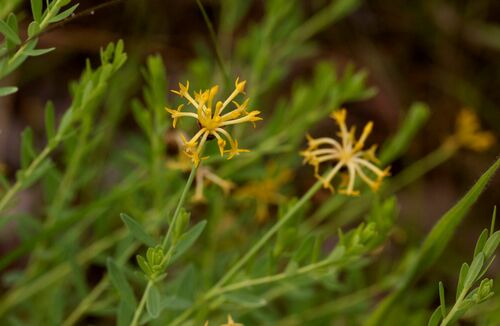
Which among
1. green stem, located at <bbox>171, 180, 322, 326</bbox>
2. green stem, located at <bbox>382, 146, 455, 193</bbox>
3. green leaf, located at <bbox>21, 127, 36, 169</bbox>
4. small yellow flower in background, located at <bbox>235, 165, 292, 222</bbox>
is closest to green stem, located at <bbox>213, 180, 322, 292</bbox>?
green stem, located at <bbox>171, 180, 322, 326</bbox>

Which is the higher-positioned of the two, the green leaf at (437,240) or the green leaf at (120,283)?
the green leaf at (120,283)

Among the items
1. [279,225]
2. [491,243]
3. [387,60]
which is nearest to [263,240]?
[279,225]

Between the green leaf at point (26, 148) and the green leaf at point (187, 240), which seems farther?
the green leaf at point (26, 148)

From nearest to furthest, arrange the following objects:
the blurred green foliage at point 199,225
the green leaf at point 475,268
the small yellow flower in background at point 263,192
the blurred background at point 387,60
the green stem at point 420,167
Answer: the green leaf at point 475,268, the blurred green foliage at point 199,225, the small yellow flower in background at point 263,192, the green stem at point 420,167, the blurred background at point 387,60

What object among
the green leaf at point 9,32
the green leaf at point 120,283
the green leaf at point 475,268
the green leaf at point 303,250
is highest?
the green leaf at point 9,32

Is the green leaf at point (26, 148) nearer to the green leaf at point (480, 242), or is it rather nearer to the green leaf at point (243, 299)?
the green leaf at point (243, 299)

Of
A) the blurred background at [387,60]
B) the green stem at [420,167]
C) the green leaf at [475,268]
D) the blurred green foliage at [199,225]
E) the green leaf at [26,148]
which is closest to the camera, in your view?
the green leaf at [475,268]

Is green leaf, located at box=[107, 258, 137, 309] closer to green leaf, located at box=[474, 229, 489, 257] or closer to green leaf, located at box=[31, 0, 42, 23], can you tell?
green leaf, located at box=[31, 0, 42, 23]

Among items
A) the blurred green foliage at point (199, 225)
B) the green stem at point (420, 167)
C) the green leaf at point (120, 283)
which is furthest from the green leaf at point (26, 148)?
the green stem at point (420, 167)
